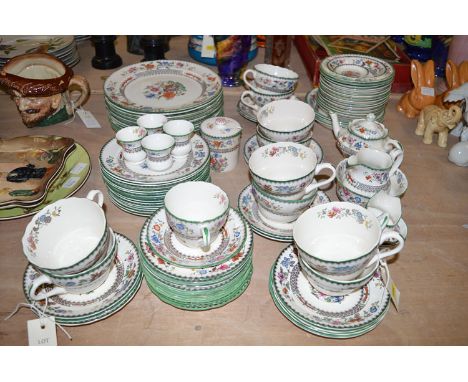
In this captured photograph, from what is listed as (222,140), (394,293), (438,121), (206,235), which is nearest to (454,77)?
(438,121)

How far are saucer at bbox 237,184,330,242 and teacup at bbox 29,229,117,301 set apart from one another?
417mm

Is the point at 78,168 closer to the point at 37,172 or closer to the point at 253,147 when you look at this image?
the point at 37,172

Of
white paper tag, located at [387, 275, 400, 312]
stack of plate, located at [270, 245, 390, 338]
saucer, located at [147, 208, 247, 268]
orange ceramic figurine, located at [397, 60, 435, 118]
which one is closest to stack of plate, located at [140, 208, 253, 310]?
saucer, located at [147, 208, 247, 268]

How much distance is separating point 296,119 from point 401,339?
88 cm

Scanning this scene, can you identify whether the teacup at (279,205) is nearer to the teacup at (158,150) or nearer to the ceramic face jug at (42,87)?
the teacup at (158,150)

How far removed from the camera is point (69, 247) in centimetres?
123

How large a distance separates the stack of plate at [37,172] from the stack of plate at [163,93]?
208mm

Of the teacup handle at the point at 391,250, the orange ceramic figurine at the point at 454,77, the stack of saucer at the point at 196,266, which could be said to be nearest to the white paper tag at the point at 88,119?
the stack of saucer at the point at 196,266

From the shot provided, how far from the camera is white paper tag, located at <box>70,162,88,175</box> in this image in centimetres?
156

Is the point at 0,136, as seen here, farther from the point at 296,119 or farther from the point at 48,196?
the point at 296,119

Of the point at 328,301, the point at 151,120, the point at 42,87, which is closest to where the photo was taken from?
the point at 328,301

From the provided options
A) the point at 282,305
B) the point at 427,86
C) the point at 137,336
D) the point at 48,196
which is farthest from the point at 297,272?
the point at 427,86

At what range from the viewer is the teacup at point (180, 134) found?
1436mm

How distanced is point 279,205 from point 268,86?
636 millimetres
